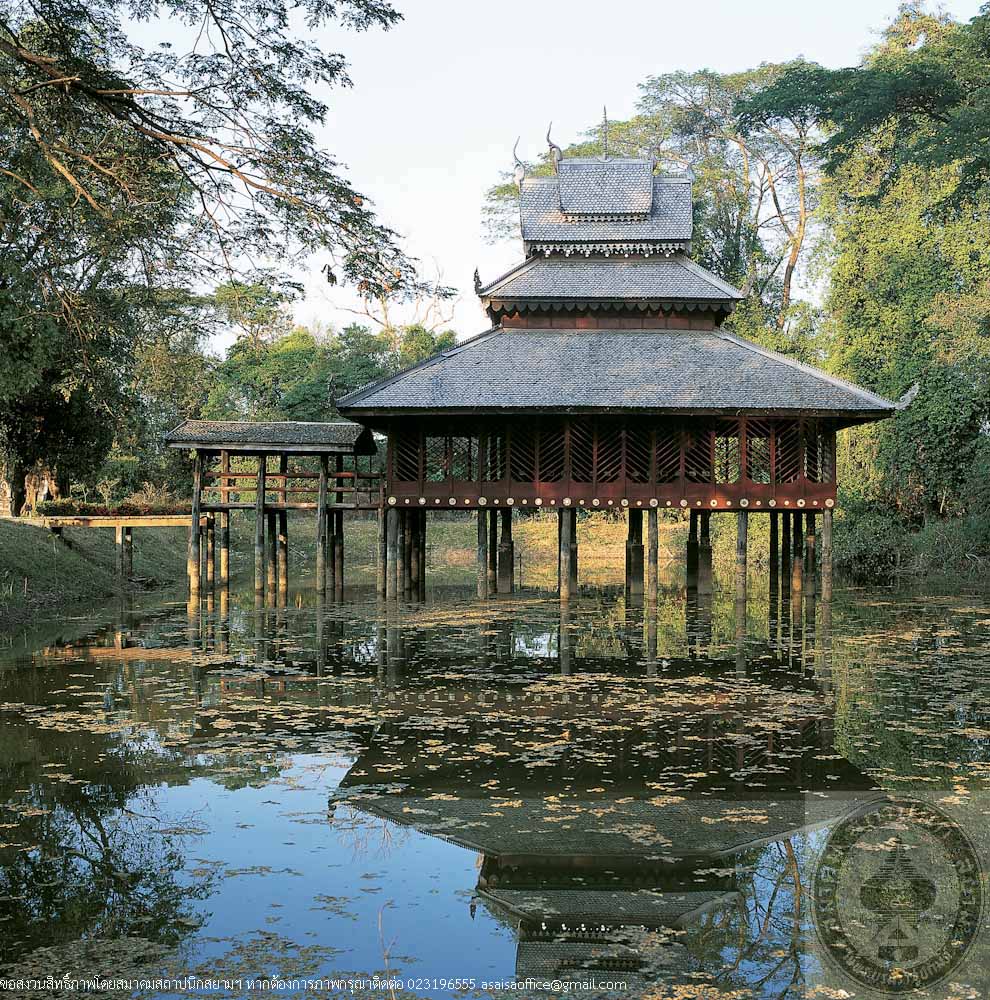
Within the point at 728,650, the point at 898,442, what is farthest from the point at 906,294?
the point at 728,650

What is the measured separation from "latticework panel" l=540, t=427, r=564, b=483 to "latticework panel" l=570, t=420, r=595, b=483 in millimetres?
250

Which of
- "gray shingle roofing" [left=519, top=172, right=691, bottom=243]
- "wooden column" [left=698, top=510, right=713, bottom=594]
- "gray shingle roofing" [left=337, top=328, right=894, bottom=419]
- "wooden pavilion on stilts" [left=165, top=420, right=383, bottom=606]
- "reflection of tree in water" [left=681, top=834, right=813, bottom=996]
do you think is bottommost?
"reflection of tree in water" [left=681, top=834, right=813, bottom=996]

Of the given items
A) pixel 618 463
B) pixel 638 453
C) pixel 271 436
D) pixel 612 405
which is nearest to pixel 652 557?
pixel 618 463

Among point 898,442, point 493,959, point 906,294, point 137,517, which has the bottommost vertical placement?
point 493,959

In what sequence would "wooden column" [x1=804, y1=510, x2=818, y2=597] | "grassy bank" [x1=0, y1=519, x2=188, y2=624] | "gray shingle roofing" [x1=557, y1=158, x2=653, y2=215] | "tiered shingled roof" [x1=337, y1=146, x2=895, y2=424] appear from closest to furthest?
"tiered shingled roof" [x1=337, y1=146, x2=895, y2=424]
"grassy bank" [x1=0, y1=519, x2=188, y2=624]
"wooden column" [x1=804, y1=510, x2=818, y2=597]
"gray shingle roofing" [x1=557, y1=158, x2=653, y2=215]

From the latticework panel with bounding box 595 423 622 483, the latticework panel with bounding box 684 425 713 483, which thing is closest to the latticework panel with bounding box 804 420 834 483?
the latticework panel with bounding box 684 425 713 483

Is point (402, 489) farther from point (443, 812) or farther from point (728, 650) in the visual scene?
point (443, 812)

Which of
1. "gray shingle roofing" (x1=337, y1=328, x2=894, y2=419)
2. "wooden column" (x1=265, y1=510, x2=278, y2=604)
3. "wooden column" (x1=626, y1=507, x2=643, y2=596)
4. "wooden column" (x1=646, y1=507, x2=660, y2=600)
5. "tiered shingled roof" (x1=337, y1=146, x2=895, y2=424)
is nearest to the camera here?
"gray shingle roofing" (x1=337, y1=328, x2=894, y2=419)

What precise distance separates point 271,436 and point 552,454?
253 inches

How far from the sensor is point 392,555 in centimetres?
2300

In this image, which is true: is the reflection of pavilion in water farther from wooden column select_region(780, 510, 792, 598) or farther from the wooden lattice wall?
wooden column select_region(780, 510, 792, 598)

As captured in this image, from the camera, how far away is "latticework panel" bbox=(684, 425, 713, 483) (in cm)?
2272

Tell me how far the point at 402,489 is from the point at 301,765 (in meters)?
14.1

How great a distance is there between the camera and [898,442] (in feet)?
107
